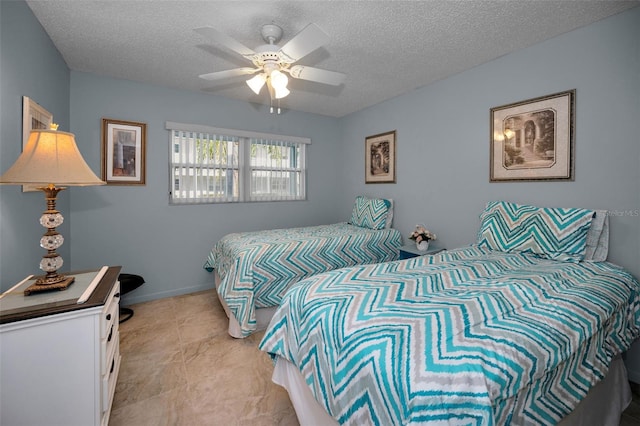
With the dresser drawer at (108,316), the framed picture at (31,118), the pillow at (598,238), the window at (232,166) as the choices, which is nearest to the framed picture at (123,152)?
the window at (232,166)

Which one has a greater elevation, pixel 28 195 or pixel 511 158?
pixel 511 158

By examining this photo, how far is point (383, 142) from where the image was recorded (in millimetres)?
3996

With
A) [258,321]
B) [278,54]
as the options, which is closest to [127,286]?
[258,321]

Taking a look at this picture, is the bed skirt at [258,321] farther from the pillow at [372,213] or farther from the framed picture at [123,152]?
the framed picture at [123,152]

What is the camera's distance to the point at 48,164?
4.60 feet

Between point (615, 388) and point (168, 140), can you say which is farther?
point (168, 140)

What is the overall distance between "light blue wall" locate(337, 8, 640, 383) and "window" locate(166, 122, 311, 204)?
4.46ft

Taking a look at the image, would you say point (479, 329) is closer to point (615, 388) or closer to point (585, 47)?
point (615, 388)

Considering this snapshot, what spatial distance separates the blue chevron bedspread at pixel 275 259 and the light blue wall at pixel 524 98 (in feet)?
2.56

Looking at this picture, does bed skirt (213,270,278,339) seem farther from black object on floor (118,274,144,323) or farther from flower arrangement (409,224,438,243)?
flower arrangement (409,224,438,243)

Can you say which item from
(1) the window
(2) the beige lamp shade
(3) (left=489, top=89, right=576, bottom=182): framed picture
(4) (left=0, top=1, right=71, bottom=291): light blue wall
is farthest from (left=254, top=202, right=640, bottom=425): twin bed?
(1) the window

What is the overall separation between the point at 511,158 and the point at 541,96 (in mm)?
537

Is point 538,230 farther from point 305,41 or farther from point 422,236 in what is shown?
point 305,41

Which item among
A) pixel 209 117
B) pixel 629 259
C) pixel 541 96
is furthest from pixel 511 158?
pixel 209 117
